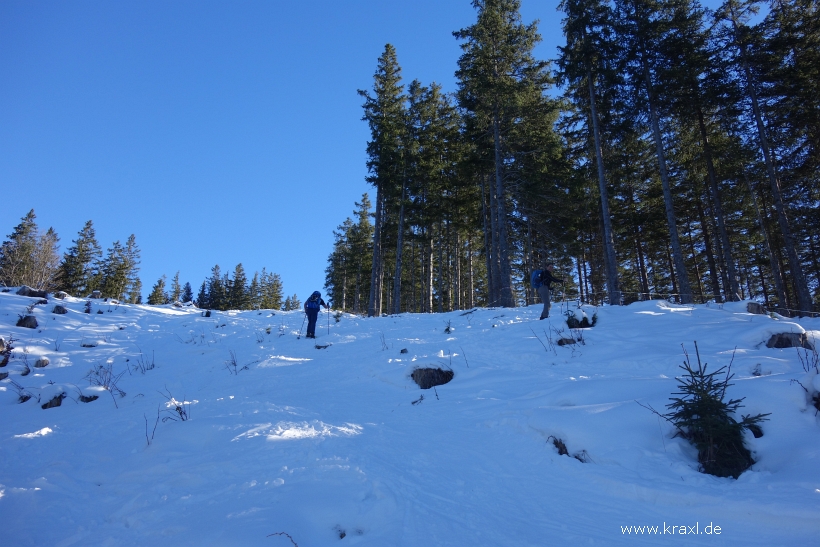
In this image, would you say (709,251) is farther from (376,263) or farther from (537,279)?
(376,263)

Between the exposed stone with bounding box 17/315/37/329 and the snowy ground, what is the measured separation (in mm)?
5056

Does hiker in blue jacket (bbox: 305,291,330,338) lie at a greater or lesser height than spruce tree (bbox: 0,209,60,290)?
lesser

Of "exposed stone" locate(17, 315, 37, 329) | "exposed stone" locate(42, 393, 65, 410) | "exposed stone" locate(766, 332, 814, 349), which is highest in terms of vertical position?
"exposed stone" locate(17, 315, 37, 329)

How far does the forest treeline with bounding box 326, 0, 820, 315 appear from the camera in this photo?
16172 mm

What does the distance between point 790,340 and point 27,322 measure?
2002 centimetres

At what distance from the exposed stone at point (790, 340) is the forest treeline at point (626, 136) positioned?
679 cm

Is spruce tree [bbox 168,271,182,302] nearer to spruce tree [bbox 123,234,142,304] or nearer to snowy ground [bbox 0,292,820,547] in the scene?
spruce tree [bbox 123,234,142,304]

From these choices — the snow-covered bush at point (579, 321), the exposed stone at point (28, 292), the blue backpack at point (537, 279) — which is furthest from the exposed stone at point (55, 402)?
the exposed stone at point (28, 292)

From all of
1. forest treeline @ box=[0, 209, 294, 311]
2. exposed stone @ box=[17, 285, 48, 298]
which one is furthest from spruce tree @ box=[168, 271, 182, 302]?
exposed stone @ box=[17, 285, 48, 298]

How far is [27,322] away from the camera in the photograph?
12.2 m

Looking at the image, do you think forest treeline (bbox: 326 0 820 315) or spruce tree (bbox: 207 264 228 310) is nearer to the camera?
forest treeline (bbox: 326 0 820 315)

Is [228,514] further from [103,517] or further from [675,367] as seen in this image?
[675,367]

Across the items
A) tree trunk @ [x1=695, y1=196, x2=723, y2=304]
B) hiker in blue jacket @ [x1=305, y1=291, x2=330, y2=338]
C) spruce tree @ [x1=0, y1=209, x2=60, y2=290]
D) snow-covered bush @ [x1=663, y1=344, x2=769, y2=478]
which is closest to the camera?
snow-covered bush @ [x1=663, y1=344, x2=769, y2=478]

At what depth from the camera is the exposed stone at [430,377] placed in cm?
674
